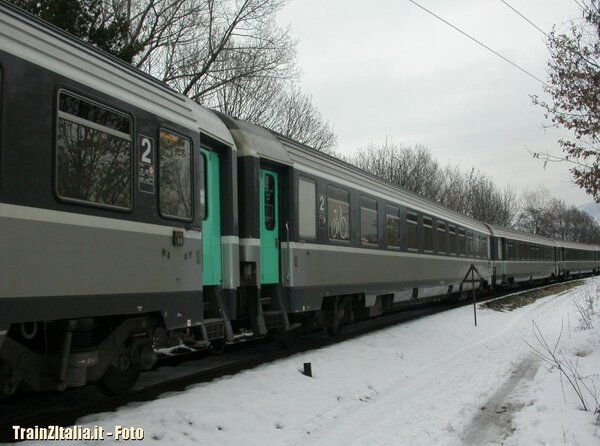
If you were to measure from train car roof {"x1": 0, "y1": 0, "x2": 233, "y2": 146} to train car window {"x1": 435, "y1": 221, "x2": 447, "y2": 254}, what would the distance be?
1146 centimetres

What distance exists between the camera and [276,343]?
10492mm

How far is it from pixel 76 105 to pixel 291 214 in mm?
4467

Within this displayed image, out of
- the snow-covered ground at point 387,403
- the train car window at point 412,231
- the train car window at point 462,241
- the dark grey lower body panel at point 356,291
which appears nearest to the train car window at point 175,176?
the snow-covered ground at point 387,403

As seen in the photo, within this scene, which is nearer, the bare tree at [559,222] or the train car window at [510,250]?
the train car window at [510,250]

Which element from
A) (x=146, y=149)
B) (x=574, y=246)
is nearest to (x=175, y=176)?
(x=146, y=149)

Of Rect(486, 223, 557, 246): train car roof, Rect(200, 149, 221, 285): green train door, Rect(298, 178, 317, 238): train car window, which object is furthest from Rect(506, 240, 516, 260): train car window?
Rect(200, 149, 221, 285): green train door

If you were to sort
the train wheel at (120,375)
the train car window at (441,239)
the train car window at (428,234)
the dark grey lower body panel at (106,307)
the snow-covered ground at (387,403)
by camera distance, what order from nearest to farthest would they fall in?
the dark grey lower body panel at (106,307) → the snow-covered ground at (387,403) → the train wheel at (120,375) → the train car window at (428,234) → the train car window at (441,239)

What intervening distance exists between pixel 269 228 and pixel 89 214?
160 inches

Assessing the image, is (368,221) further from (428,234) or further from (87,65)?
(87,65)

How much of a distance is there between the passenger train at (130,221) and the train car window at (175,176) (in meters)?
0.02

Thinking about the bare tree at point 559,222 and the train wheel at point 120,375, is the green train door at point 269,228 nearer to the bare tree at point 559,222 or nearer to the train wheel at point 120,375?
the train wheel at point 120,375

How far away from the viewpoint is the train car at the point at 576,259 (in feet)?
135

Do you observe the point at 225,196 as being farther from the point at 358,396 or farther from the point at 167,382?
the point at 358,396

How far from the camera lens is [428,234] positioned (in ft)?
53.2
